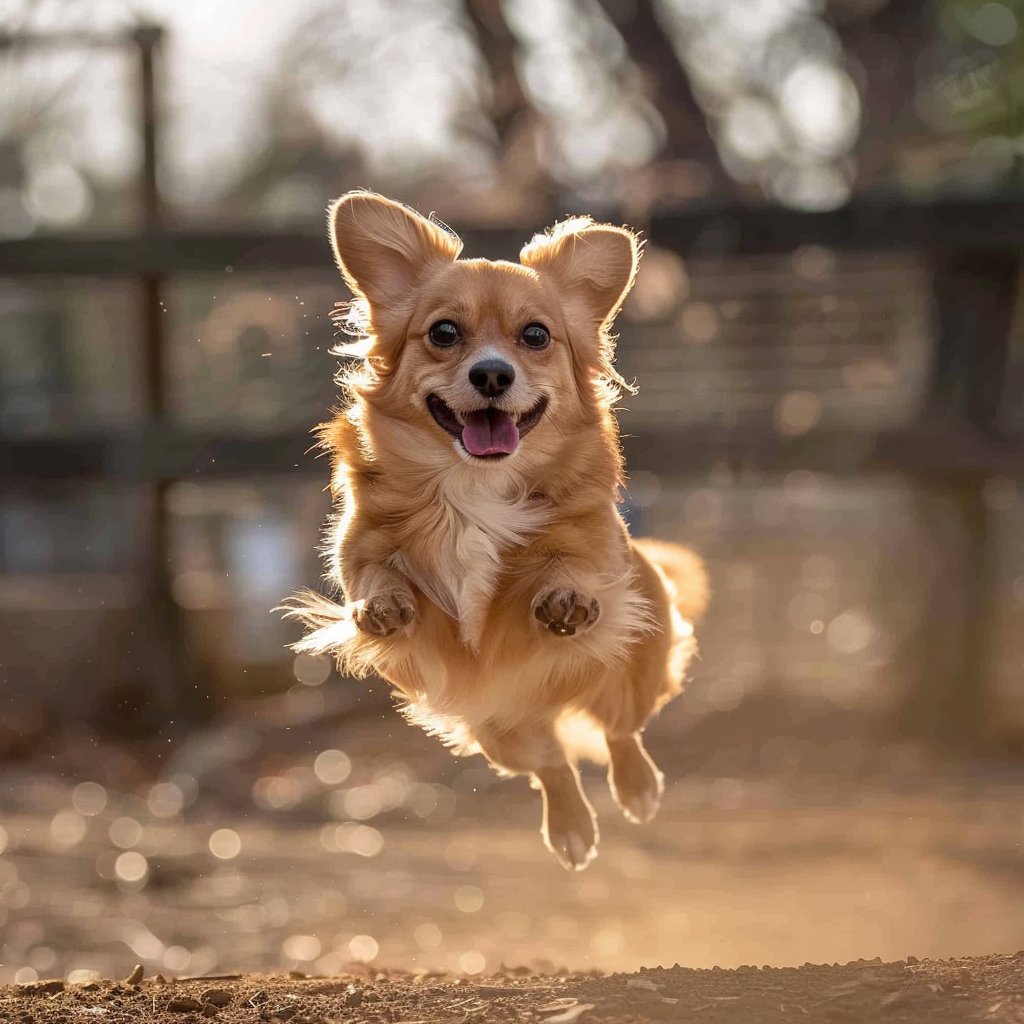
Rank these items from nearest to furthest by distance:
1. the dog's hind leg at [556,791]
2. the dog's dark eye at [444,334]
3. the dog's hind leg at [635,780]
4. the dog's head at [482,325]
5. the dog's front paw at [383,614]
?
the dog's front paw at [383,614], the dog's head at [482,325], the dog's dark eye at [444,334], the dog's hind leg at [556,791], the dog's hind leg at [635,780]

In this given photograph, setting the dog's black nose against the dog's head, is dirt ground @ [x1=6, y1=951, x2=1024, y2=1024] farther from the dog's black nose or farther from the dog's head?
the dog's black nose

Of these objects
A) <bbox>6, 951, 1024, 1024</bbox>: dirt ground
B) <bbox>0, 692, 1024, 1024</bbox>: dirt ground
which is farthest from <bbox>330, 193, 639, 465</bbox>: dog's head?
<bbox>0, 692, 1024, 1024</bbox>: dirt ground

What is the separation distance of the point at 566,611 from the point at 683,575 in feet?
4.08

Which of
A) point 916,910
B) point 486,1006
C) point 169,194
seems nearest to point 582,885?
point 916,910

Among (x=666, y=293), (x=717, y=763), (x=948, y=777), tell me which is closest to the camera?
(x=948, y=777)

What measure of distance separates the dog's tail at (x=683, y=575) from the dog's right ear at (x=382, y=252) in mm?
1074

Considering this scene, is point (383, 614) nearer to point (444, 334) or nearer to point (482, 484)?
point (482, 484)

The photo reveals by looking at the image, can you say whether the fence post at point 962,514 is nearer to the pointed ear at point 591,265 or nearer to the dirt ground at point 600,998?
the pointed ear at point 591,265

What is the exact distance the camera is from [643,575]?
3.34 meters

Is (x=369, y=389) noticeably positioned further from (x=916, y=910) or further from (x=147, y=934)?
(x=916, y=910)

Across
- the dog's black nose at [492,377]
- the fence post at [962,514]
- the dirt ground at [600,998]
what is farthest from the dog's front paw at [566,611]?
the fence post at [962,514]

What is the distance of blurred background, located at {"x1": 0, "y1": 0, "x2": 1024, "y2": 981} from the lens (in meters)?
4.61

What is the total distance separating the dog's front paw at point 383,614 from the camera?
2717 mm

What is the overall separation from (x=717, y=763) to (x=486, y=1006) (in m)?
3.96
